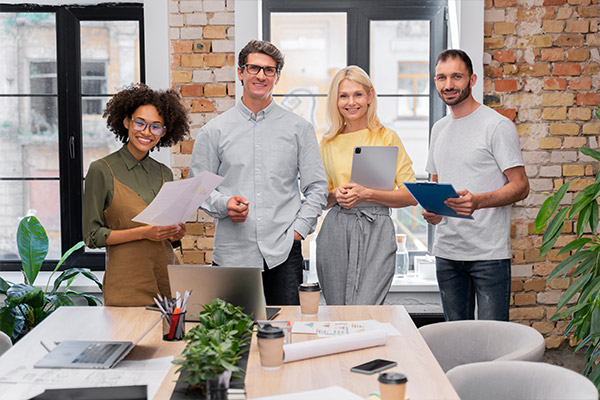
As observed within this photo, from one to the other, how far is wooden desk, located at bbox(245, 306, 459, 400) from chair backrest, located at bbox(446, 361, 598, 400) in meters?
0.13

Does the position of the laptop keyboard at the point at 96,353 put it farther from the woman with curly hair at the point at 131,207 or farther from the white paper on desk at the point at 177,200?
the woman with curly hair at the point at 131,207

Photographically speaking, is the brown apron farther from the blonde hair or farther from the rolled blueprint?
the blonde hair

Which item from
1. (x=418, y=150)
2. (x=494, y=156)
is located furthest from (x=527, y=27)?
(x=494, y=156)

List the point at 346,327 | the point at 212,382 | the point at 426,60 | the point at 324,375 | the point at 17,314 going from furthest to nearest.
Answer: the point at 426,60 < the point at 17,314 < the point at 346,327 < the point at 324,375 < the point at 212,382

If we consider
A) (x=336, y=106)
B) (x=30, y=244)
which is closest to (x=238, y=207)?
(x=336, y=106)

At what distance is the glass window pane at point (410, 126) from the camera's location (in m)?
3.99

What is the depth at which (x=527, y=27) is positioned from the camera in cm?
372

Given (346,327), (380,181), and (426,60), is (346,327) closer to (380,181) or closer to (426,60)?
(380,181)

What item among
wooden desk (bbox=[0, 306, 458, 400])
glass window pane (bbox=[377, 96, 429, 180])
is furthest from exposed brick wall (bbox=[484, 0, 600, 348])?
wooden desk (bbox=[0, 306, 458, 400])

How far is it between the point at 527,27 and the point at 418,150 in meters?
0.95

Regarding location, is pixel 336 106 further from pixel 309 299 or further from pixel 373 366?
pixel 373 366

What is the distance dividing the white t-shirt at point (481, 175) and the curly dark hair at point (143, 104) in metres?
1.28

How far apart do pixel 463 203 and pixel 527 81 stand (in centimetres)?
136

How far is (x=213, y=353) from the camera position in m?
1.49
